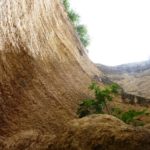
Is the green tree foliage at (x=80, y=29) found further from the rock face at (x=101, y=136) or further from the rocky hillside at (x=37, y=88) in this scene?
the rock face at (x=101, y=136)

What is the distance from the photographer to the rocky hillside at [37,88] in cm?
784

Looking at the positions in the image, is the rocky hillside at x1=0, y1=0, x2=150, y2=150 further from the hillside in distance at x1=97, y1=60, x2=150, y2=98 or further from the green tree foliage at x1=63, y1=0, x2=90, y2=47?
the green tree foliage at x1=63, y1=0, x2=90, y2=47

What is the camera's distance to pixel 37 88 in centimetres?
1165

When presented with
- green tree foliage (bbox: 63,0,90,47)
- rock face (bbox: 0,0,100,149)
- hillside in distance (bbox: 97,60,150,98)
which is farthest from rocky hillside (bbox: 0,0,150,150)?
green tree foliage (bbox: 63,0,90,47)

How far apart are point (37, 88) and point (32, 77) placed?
0.41 m

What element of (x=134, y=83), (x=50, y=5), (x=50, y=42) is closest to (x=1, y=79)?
(x=50, y=42)

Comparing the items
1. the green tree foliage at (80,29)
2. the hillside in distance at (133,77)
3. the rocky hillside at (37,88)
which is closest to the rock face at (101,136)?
the rocky hillside at (37,88)

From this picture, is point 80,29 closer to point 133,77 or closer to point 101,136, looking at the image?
point 133,77

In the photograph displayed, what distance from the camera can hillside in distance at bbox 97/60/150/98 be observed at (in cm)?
2586

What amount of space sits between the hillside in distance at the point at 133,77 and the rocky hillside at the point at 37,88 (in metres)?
10.3

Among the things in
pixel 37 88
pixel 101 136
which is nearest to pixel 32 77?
pixel 37 88

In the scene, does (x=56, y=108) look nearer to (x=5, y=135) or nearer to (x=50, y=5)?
(x=5, y=135)

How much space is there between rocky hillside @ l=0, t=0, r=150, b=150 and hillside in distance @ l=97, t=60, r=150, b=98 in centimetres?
1032

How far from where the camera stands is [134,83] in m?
29.0
